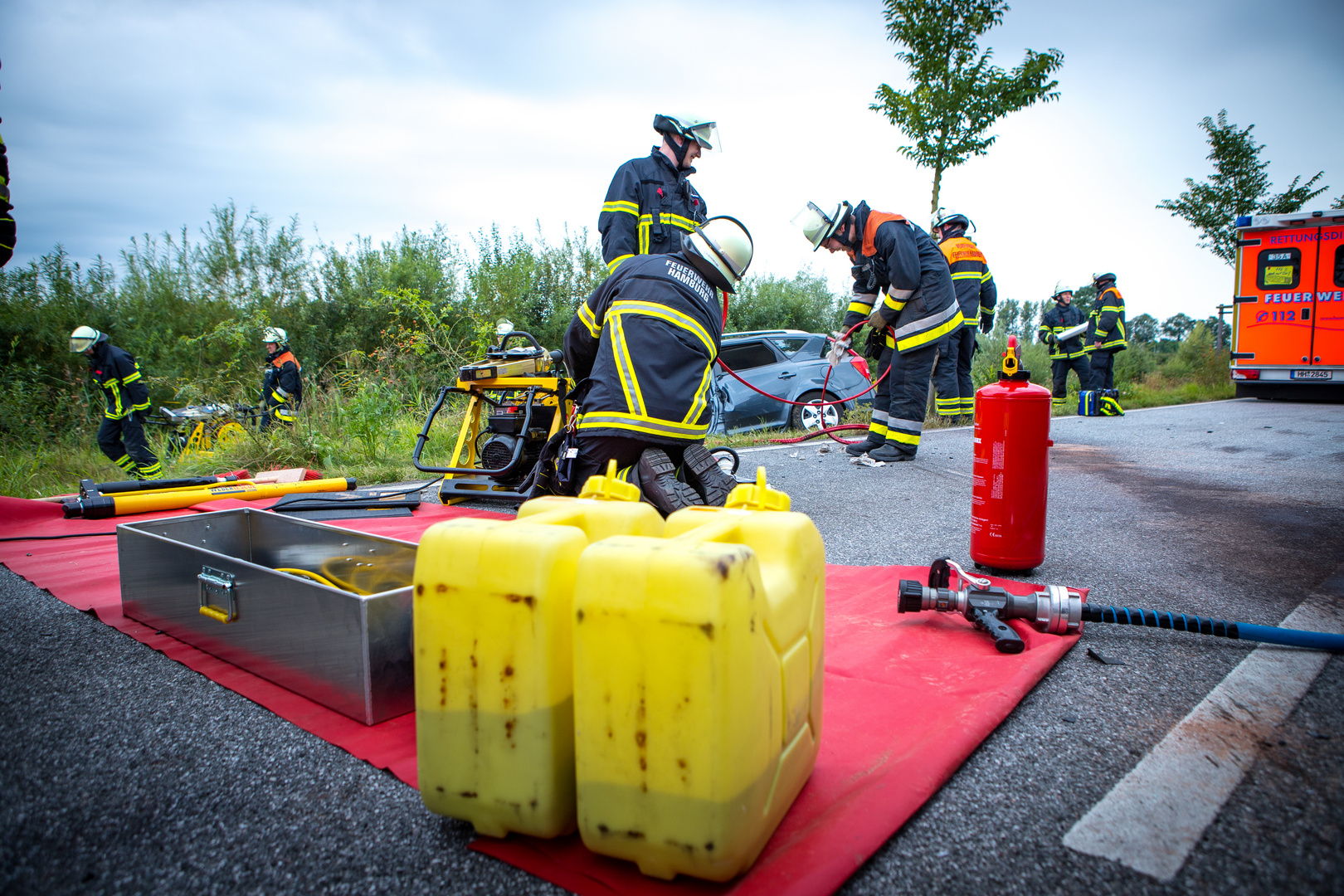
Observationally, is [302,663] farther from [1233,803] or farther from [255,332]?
[255,332]

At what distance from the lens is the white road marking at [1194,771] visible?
1.19 meters

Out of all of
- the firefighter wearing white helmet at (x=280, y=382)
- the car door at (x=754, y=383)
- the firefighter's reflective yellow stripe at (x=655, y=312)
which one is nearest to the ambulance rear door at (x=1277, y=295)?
the car door at (x=754, y=383)

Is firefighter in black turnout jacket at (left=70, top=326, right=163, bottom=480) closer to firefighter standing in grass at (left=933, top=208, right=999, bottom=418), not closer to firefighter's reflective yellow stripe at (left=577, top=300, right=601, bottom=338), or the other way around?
firefighter's reflective yellow stripe at (left=577, top=300, right=601, bottom=338)

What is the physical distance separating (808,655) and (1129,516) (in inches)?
129

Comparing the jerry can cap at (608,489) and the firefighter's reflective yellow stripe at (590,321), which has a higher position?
the firefighter's reflective yellow stripe at (590,321)

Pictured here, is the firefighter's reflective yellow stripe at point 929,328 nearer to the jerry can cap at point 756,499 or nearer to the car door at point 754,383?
the car door at point 754,383

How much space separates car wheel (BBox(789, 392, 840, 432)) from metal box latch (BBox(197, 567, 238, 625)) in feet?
24.4

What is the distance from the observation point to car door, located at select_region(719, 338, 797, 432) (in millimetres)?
8812

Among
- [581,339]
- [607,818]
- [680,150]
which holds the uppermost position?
[680,150]

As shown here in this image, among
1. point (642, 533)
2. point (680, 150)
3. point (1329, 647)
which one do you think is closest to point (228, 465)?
point (680, 150)

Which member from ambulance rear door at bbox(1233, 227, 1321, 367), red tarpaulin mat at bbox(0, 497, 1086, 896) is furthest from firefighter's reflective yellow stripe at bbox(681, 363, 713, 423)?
ambulance rear door at bbox(1233, 227, 1321, 367)

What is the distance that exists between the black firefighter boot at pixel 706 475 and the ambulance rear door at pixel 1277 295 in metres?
12.1

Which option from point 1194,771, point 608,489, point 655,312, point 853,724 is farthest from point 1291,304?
point 608,489

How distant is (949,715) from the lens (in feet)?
5.41
